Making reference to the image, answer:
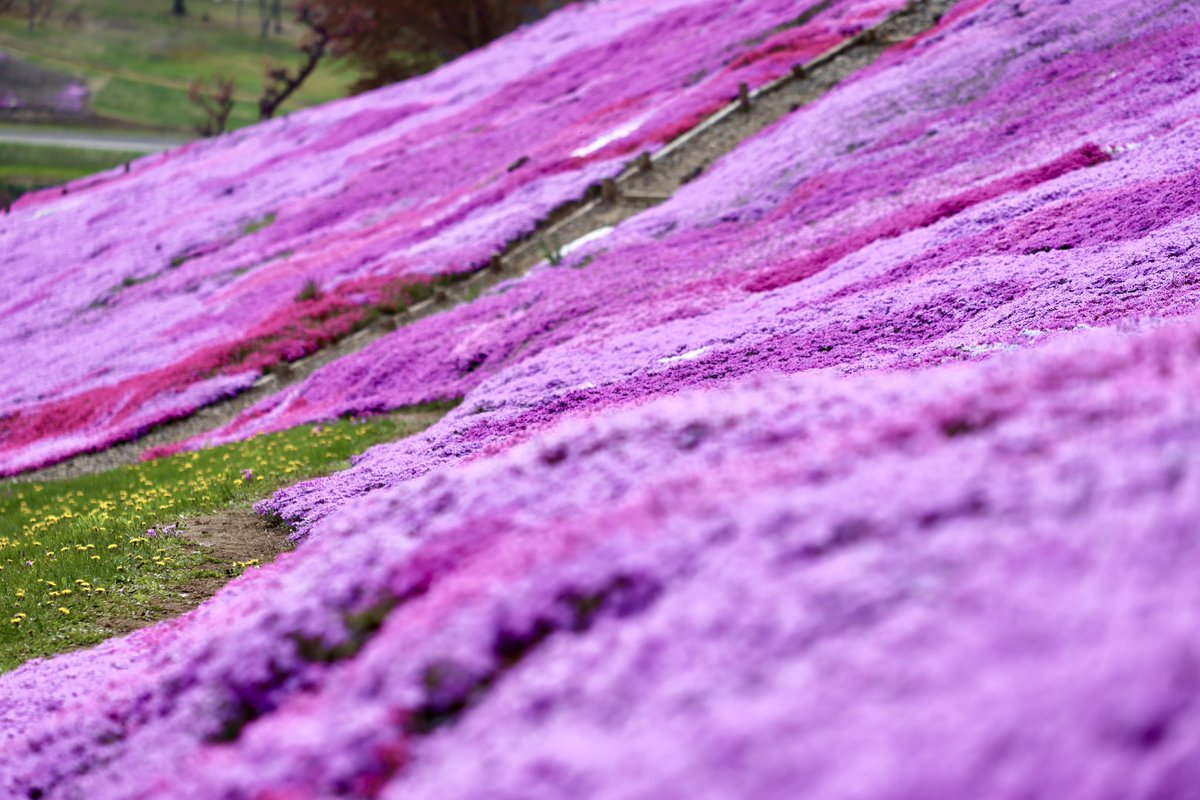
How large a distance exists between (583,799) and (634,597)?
1069mm

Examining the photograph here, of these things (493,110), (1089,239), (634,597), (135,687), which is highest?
(493,110)

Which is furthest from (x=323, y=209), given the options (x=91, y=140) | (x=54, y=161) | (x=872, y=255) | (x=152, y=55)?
(x=152, y=55)

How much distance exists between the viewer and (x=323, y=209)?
125ft

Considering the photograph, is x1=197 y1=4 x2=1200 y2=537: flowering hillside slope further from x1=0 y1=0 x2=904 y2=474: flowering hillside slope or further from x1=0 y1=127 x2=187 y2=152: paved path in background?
x1=0 y1=127 x2=187 y2=152: paved path in background

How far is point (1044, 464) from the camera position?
437 cm

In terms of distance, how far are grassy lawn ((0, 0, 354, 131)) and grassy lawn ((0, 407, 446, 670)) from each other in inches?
3389

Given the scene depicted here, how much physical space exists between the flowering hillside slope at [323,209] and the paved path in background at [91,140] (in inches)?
975

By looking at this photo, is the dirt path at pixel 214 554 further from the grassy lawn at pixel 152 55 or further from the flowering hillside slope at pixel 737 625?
the grassy lawn at pixel 152 55

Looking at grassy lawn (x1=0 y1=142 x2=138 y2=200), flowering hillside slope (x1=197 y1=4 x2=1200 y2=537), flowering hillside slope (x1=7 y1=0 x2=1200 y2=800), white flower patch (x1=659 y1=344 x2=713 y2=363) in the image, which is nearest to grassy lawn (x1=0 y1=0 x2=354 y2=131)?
grassy lawn (x1=0 y1=142 x2=138 y2=200)

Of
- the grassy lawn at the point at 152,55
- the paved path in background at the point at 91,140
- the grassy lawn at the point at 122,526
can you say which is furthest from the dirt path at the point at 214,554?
the grassy lawn at the point at 152,55

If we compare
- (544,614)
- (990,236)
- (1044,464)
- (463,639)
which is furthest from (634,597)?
(990,236)

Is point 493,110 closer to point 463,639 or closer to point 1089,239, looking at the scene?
point 1089,239

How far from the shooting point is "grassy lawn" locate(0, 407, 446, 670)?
1073 centimetres

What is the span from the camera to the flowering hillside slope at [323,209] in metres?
26.1
